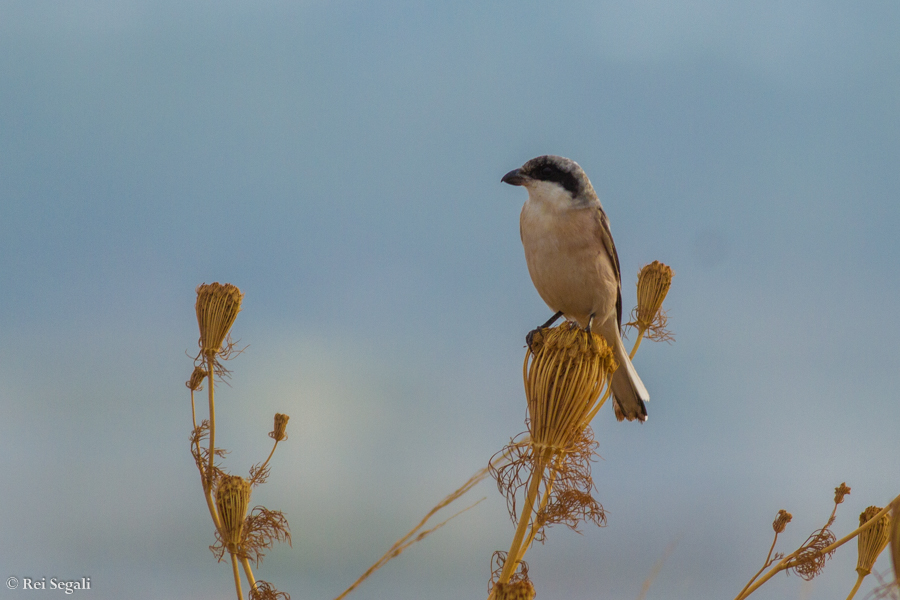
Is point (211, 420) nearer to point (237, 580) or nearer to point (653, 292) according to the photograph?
point (237, 580)

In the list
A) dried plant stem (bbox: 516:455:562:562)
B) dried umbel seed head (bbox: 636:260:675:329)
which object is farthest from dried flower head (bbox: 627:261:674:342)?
dried plant stem (bbox: 516:455:562:562)

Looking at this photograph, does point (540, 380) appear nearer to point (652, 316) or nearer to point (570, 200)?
point (652, 316)

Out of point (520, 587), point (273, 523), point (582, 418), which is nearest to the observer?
point (520, 587)

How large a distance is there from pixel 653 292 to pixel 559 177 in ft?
3.41

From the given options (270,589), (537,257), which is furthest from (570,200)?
(270,589)

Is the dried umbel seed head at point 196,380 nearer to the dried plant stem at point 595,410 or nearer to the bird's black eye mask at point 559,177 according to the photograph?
the dried plant stem at point 595,410

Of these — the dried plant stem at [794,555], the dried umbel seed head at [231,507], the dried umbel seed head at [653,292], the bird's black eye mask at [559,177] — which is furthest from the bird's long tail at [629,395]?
the dried umbel seed head at [231,507]

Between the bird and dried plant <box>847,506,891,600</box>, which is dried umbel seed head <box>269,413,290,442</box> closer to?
the bird

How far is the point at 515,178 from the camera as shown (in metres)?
4.07

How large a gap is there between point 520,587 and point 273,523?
103 centimetres

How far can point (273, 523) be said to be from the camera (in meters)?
2.33

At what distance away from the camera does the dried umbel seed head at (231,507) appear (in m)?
2.22

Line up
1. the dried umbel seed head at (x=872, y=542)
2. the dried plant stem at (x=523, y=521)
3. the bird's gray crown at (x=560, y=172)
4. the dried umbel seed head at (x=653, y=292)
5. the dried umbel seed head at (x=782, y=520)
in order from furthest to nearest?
1. the bird's gray crown at (x=560, y=172)
2. the dried umbel seed head at (x=653, y=292)
3. the dried umbel seed head at (x=782, y=520)
4. the dried umbel seed head at (x=872, y=542)
5. the dried plant stem at (x=523, y=521)

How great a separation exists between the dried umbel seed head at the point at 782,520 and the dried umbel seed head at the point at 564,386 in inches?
37.7
